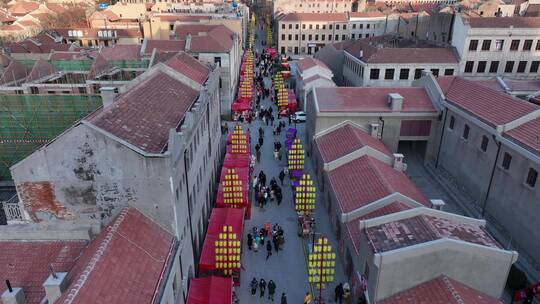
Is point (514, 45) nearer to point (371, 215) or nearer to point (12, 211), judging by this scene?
point (371, 215)

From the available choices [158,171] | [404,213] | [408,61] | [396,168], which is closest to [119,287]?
[158,171]

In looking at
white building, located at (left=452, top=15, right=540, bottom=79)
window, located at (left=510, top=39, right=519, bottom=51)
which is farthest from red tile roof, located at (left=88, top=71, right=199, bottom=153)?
window, located at (left=510, top=39, right=519, bottom=51)

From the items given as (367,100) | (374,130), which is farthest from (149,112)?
(367,100)

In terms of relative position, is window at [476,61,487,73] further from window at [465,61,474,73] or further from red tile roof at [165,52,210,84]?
red tile roof at [165,52,210,84]

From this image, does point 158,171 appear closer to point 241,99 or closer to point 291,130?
point 291,130

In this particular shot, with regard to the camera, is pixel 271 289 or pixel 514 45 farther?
pixel 514 45

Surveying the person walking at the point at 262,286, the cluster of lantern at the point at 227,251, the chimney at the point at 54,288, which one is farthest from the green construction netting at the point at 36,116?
the person walking at the point at 262,286

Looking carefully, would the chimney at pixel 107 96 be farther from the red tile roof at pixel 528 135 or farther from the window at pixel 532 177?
the window at pixel 532 177

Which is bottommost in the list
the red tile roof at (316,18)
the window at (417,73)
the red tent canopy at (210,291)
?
the red tent canopy at (210,291)
